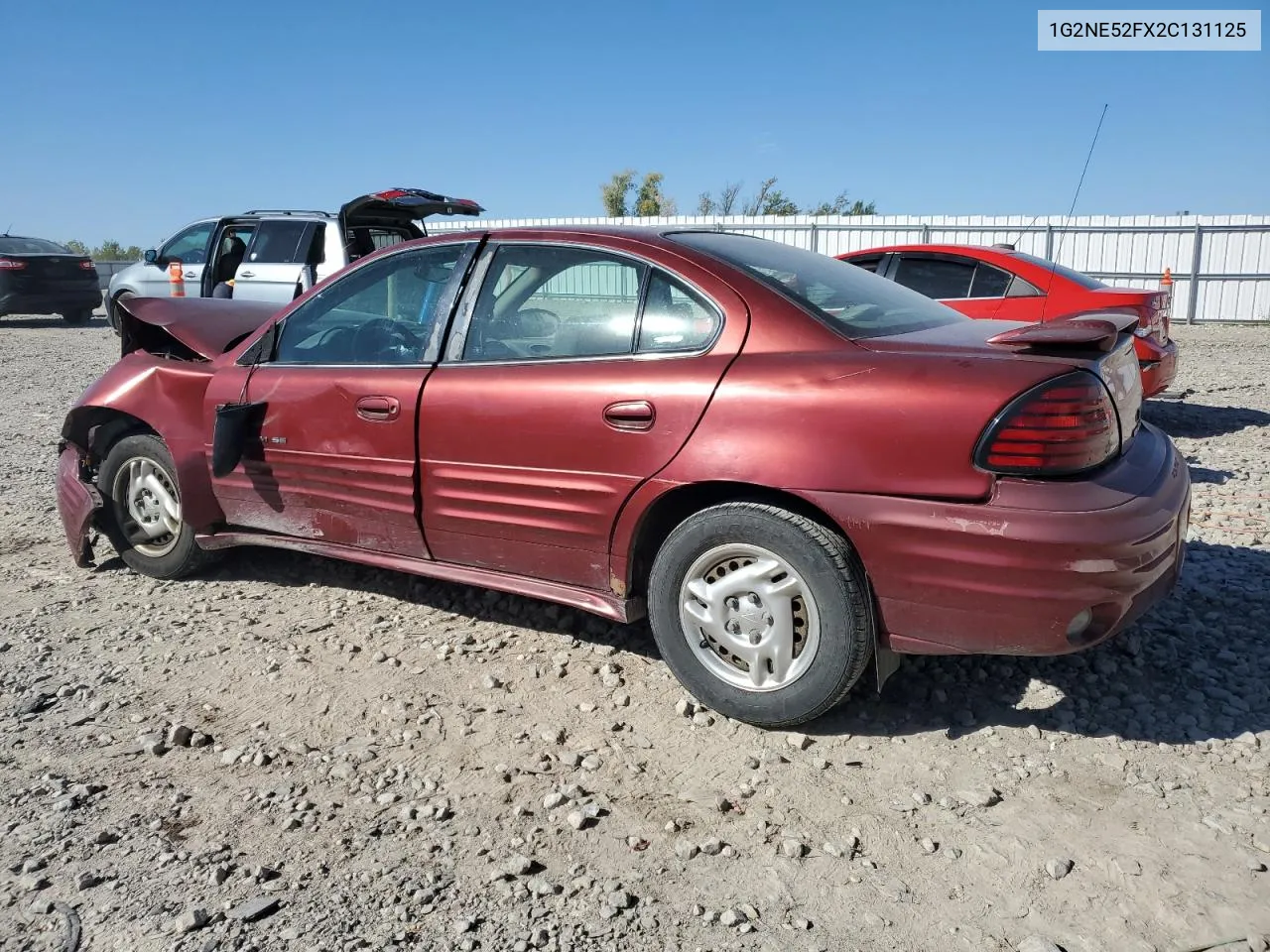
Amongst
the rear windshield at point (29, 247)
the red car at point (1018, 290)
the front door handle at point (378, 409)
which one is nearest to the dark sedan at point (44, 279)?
the rear windshield at point (29, 247)

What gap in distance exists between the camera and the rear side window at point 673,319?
122 inches

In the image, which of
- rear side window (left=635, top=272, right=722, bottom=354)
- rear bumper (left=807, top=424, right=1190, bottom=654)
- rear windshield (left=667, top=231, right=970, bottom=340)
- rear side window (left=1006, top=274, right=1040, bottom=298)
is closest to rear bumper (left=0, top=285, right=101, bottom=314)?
rear side window (left=1006, top=274, right=1040, bottom=298)

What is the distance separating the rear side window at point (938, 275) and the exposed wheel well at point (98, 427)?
18.2ft

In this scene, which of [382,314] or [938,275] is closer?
[382,314]

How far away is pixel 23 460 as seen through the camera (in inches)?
279

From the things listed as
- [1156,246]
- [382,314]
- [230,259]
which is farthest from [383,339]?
[1156,246]

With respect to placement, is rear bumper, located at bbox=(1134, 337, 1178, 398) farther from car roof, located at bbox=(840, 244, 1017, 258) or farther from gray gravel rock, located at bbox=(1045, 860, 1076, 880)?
gray gravel rock, located at bbox=(1045, 860, 1076, 880)

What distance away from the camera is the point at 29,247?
17.0 meters

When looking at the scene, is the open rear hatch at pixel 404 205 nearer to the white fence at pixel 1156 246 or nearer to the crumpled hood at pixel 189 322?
the crumpled hood at pixel 189 322

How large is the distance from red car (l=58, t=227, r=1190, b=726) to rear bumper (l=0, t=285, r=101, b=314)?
1502 centimetres

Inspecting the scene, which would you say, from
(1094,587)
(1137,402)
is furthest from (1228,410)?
(1094,587)

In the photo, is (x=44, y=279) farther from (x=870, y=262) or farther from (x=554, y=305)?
(x=554, y=305)

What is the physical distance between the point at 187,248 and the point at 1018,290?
10.1 m

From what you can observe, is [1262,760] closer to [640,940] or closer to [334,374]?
[640,940]
